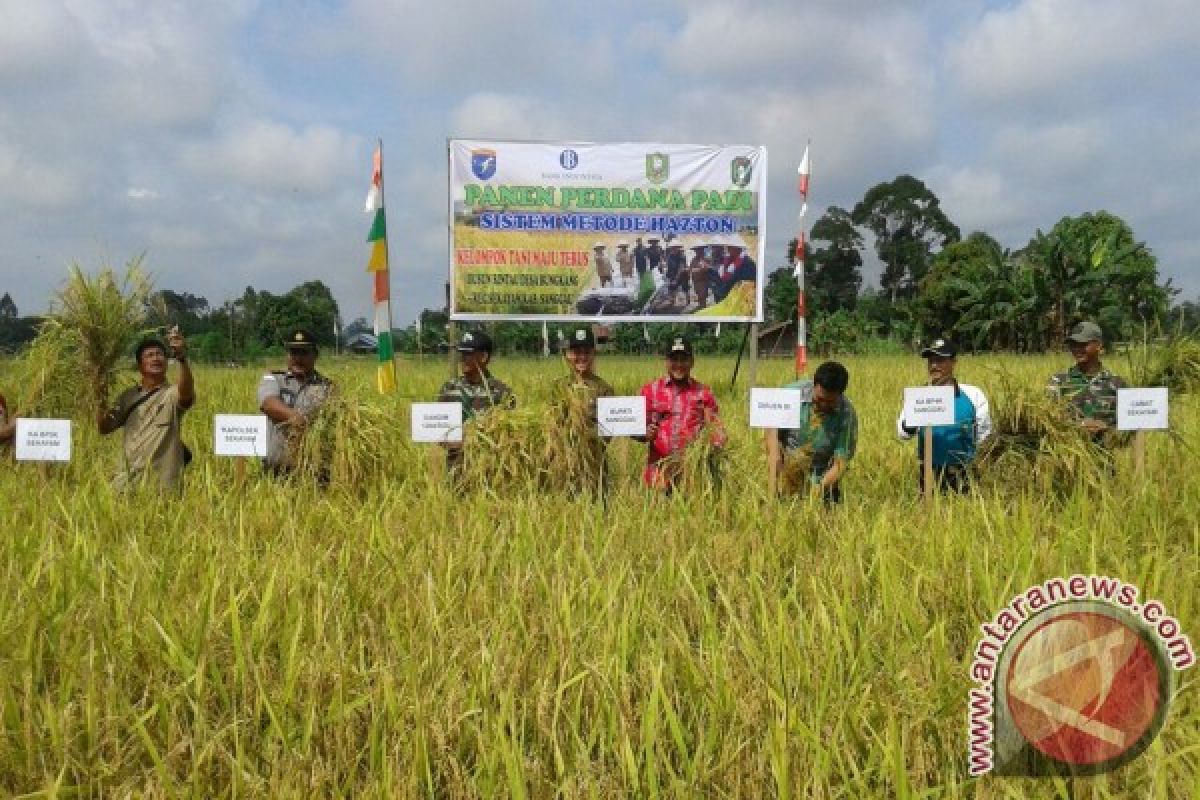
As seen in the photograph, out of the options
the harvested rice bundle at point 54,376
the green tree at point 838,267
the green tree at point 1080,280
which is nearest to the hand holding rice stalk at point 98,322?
the harvested rice bundle at point 54,376

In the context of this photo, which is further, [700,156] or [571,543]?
[700,156]

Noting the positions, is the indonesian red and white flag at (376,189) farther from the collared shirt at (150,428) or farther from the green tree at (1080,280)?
the green tree at (1080,280)

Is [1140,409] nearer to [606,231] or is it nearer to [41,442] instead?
[606,231]

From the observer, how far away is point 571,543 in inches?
123

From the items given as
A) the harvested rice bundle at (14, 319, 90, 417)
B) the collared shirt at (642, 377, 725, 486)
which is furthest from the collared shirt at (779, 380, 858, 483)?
the harvested rice bundle at (14, 319, 90, 417)

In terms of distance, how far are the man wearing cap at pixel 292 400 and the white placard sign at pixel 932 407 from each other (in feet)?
9.36

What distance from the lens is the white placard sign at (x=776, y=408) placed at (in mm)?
3812

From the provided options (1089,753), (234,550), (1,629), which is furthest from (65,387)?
(1089,753)

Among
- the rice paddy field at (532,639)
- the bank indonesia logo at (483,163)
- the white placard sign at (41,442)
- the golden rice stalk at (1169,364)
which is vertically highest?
the bank indonesia logo at (483,163)

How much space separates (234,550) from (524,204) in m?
5.21

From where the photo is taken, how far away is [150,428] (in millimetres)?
4055

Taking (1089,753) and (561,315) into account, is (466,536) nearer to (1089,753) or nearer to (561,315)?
(1089,753)

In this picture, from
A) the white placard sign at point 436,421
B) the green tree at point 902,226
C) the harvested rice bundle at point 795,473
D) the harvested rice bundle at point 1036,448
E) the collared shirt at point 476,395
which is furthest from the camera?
the green tree at point 902,226

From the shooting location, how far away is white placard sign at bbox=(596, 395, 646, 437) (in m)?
3.89
